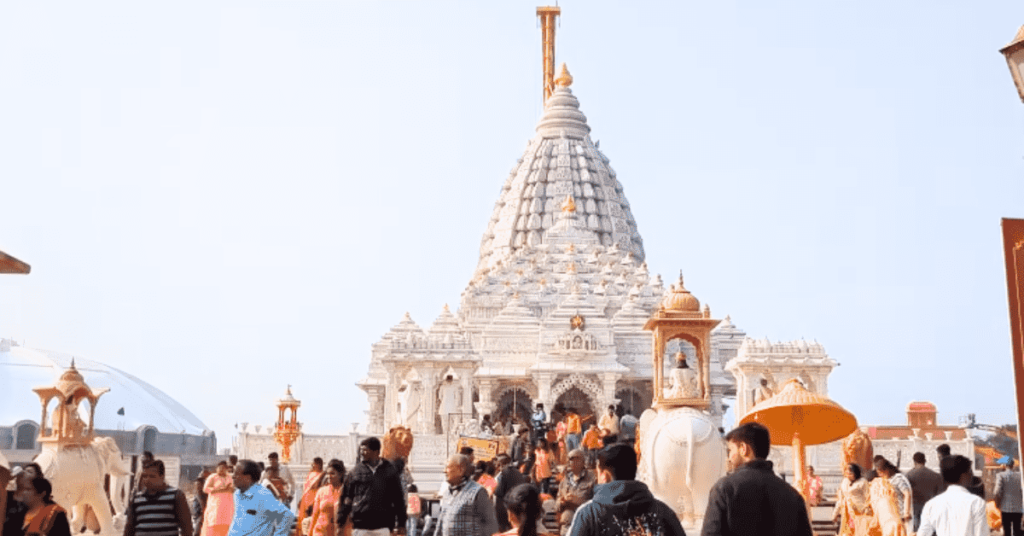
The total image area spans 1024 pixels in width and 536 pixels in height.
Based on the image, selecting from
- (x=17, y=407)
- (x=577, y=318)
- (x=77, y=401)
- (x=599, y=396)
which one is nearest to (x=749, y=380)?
(x=599, y=396)

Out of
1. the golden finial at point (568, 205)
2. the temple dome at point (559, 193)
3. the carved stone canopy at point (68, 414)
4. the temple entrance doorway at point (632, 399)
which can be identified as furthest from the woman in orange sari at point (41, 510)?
the golden finial at point (568, 205)

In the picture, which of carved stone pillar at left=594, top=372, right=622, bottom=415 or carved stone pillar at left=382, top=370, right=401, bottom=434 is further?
carved stone pillar at left=594, top=372, right=622, bottom=415

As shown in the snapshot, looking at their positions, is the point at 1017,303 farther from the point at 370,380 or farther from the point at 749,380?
the point at 370,380

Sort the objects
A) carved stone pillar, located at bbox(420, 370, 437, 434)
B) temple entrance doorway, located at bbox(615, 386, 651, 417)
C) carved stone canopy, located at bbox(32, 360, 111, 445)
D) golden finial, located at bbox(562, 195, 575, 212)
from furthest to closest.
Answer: golden finial, located at bbox(562, 195, 575, 212) → temple entrance doorway, located at bbox(615, 386, 651, 417) → carved stone pillar, located at bbox(420, 370, 437, 434) → carved stone canopy, located at bbox(32, 360, 111, 445)

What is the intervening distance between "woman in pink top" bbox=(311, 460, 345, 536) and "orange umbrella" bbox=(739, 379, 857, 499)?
396 centimetres

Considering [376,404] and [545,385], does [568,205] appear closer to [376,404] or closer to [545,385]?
[376,404]

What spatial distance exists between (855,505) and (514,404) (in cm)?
3445

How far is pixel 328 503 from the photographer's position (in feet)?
34.7

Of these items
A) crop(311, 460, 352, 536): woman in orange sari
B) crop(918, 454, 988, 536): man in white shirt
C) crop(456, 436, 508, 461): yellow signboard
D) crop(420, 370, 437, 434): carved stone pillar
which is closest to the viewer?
crop(918, 454, 988, 536): man in white shirt

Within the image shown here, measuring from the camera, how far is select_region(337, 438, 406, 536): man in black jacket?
364 inches

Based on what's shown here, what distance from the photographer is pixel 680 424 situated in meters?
14.4

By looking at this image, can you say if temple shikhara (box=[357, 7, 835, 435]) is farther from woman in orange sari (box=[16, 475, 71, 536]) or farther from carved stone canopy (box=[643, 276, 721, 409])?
woman in orange sari (box=[16, 475, 71, 536])

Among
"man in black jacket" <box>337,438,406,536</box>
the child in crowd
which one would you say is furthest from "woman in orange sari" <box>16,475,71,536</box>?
the child in crowd

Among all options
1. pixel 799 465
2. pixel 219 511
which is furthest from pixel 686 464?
pixel 219 511
